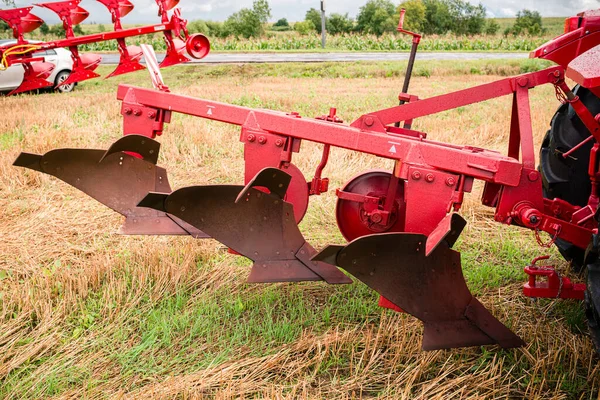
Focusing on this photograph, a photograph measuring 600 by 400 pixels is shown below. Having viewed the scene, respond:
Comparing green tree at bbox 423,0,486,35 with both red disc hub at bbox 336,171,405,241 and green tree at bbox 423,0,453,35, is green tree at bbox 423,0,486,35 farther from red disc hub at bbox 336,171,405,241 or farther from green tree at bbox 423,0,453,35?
red disc hub at bbox 336,171,405,241

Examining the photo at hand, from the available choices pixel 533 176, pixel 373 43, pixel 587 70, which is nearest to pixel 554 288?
pixel 533 176

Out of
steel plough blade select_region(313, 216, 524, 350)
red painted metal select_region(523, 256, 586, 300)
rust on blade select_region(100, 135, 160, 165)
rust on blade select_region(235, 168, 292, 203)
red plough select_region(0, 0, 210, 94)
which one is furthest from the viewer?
red plough select_region(0, 0, 210, 94)

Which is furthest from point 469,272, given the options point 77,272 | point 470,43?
point 470,43

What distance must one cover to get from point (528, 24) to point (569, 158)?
136 feet

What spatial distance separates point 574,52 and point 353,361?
1.80 meters

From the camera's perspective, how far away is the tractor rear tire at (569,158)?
9.70ft

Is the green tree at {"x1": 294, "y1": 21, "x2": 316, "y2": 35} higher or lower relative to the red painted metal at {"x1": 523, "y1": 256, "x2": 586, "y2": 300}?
higher

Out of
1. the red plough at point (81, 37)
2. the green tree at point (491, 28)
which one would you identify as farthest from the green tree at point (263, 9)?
the red plough at point (81, 37)

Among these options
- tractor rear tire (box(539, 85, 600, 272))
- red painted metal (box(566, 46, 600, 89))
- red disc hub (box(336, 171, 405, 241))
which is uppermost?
red painted metal (box(566, 46, 600, 89))

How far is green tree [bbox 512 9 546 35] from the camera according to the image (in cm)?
3539

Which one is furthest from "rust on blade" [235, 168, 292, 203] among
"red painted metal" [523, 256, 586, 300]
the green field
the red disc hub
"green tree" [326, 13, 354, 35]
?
"green tree" [326, 13, 354, 35]

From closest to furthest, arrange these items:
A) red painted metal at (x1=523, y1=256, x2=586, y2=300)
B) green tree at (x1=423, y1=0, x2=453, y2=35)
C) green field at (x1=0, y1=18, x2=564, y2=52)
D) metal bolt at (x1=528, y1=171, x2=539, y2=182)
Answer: metal bolt at (x1=528, y1=171, x2=539, y2=182) → red painted metal at (x1=523, y1=256, x2=586, y2=300) → green field at (x1=0, y1=18, x2=564, y2=52) → green tree at (x1=423, y1=0, x2=453, y2=35)

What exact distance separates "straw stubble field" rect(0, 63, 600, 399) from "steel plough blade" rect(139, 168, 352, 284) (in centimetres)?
30

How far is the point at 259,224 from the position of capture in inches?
109
